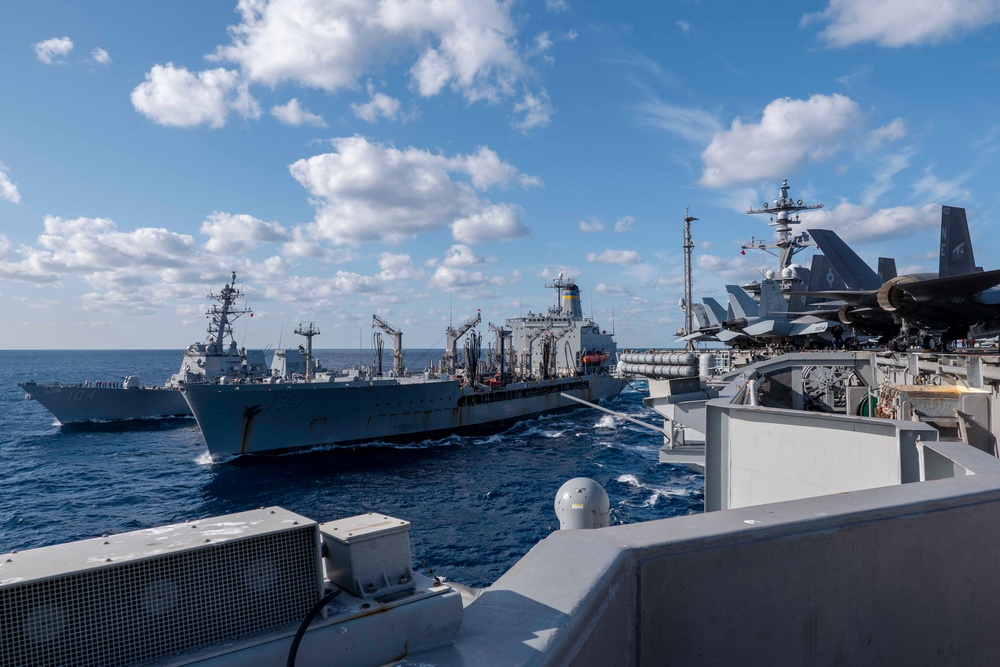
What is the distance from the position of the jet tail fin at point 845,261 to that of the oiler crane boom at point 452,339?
2966 centimetres

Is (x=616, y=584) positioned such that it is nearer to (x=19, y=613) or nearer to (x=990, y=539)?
(x=19, y=613)

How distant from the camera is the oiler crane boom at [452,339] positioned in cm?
4938

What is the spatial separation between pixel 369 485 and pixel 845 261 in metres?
24.0

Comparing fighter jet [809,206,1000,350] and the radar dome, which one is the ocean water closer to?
the radar dome

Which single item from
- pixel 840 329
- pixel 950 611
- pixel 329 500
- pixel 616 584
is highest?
pixel 840 329

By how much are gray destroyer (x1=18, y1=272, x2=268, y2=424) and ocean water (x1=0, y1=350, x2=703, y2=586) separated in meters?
3.97

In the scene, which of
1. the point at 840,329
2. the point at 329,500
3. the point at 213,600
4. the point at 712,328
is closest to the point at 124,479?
the point at 329,500

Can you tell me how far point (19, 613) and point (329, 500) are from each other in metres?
22.4

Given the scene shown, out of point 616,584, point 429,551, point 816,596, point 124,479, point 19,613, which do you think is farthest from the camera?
point 124,479

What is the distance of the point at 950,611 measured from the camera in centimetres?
295

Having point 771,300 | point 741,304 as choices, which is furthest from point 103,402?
point 771,300

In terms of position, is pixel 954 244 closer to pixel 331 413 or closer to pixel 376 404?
pixel 376 404

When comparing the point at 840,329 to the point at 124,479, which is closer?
the point at 124,479

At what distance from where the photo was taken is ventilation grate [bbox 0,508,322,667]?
1.71m
